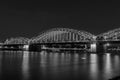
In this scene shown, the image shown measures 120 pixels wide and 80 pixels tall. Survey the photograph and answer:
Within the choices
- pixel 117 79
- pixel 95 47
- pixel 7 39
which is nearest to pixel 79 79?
pixel 117 79

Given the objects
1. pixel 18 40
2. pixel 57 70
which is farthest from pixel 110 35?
pixel 18 40

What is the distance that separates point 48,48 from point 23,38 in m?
13.9

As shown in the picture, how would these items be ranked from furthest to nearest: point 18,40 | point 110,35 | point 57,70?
point 18,40 → point 110,35 → point 57,70

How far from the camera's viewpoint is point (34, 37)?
113312 mm

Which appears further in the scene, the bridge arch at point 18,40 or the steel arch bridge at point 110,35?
the bridge arch at point 18,40

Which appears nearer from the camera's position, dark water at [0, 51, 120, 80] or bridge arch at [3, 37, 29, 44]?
dark water at [0, 51, 120, 80]

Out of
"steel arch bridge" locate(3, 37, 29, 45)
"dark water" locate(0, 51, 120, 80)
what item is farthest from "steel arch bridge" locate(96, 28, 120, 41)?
"steel arch bridge" locate(3, 37, 29, 45)

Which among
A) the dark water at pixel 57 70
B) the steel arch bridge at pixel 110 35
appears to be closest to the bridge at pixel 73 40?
the steel arch bridge at pixel 110 35

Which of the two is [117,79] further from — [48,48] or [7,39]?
[7,39]

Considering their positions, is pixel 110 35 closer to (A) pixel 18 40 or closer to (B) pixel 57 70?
(B) pixel 57 70

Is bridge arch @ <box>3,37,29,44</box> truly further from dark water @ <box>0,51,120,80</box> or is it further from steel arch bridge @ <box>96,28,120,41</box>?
dark water @ <box>0,51,120,80</box>

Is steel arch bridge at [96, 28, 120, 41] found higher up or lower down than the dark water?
higher up

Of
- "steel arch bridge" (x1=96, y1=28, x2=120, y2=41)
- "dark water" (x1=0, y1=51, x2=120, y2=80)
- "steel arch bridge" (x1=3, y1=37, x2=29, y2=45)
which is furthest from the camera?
"steel arch bridge" (x1=3, y1=37, x2=29, y2=45)

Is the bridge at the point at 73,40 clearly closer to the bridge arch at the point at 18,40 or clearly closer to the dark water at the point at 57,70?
the bridge arch at the point at 18,40
